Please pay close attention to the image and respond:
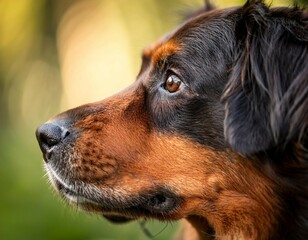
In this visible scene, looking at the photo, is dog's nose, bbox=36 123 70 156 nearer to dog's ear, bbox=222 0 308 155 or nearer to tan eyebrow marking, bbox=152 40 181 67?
tan eyebrow marking, bbox=152 40 181 67

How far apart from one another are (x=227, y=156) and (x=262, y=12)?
0.76 metres

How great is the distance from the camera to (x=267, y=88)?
9.59ft

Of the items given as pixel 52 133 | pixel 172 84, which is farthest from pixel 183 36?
A: pixel 52 133

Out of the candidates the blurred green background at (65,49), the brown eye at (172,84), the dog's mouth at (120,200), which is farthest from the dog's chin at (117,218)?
A: the blurred green background at (65,49)

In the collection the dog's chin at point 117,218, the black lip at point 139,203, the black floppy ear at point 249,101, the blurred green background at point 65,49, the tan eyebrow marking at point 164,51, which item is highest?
the tan eyebrow marking at point 164,51

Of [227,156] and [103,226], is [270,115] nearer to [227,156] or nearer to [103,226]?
[227,156]

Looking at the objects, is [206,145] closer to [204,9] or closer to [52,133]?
[52,133]

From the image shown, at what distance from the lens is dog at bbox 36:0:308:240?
2994 mm

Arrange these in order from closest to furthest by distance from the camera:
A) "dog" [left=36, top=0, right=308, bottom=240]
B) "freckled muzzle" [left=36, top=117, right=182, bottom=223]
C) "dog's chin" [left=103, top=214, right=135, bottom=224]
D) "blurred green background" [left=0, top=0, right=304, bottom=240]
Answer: "dog" [left=36, top=0, right=308, bottom=240] < "freckled muzzle" [left=36, top=117, right=182, bottom=223] < "dog's chin" [left=103, top=214, right=135, bottom=224] < "blurred green background" [left=0, top=0, right=304, bottom=240]

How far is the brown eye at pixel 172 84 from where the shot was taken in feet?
10.7

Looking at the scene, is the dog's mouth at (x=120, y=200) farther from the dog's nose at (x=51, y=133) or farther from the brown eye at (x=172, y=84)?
the brown eye at (x=172, y=84)

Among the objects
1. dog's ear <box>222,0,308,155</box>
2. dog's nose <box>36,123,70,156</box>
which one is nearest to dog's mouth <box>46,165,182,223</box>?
dog's nose <box>36,123,70,156</box>

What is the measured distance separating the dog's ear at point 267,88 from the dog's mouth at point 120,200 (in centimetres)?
49

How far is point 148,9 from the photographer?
13469mm
